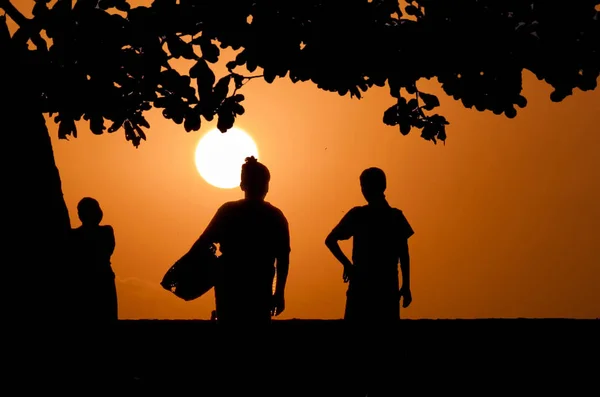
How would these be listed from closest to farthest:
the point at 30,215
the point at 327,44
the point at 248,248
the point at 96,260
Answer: the point at 30,215 < the point at 248,248 < the point at 327,44 < the point at 96,260

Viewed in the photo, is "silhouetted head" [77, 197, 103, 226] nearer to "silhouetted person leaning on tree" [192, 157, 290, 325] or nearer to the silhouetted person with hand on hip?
"silhouetted person leaning on tree" [192, 157, 290, 325]

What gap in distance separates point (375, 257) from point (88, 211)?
3025mm

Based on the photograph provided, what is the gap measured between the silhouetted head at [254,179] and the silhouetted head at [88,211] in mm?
2557

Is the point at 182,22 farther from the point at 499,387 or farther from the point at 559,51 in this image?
the point at 499,387

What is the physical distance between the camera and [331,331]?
7.69m

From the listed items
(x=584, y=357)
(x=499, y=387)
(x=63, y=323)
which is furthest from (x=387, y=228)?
(x=584, y=357)

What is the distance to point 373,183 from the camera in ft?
18.4

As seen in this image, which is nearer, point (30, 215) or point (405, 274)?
point (30, 215)

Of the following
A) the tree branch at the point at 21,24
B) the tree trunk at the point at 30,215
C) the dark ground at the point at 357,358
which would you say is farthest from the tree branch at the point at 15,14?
the dark ground at the point at 357,358

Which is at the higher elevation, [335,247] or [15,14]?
[15,14]

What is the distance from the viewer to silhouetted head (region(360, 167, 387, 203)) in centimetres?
559

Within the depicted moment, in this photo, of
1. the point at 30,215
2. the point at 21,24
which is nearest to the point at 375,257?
the point at 30,215

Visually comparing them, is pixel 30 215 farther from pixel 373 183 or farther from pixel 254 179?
pixel 373 183

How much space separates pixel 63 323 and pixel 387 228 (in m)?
2.95
